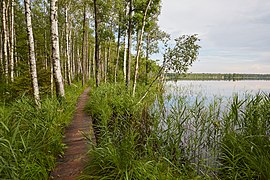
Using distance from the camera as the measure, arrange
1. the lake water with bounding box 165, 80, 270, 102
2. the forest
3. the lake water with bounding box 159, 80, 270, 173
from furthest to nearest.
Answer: the lake water with bounding box 165, 80, 270, 102, the lake water with bounding box 159, 80, 270, 173, the forest

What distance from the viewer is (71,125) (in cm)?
491

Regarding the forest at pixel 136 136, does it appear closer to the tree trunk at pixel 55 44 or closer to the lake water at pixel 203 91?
the tree trunk at pixel 55 44

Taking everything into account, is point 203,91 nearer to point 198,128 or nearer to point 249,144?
point 198,128

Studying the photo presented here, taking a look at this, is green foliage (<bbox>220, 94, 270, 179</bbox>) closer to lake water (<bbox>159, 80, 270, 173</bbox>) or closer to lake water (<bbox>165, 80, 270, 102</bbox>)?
lake water (<bbox>159, 80, 270, 173</bbox>)

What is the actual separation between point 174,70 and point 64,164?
7321 millimetres

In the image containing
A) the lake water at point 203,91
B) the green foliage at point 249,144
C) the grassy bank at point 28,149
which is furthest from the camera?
the lake water at point 203,91

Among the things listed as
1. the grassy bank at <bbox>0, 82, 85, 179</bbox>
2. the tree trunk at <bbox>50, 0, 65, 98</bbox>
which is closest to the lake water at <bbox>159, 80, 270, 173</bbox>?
the grassy bank at <bbox>0, 82, 85, 179</bbox>

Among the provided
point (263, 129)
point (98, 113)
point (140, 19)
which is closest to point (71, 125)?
point (98, 113)

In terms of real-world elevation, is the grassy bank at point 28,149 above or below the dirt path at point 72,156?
above

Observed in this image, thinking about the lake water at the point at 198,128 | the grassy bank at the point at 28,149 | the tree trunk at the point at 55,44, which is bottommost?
the lake water at the point at 198,128

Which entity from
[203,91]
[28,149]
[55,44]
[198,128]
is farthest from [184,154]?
[203,91]

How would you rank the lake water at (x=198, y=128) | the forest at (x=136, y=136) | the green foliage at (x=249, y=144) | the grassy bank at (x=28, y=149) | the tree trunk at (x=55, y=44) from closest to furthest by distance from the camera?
1. the grassy bank at (x=28, y=149)
2. the forest at (x=136, y=136)
3. the green foliage at (x=249, y=144)
4. the lake water at (x=198, y=128)
5. the tree trunk at (x=55, y=44)

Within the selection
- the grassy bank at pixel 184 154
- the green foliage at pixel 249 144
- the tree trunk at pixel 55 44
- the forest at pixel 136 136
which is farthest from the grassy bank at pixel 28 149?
the green foliage at pixel 249 144

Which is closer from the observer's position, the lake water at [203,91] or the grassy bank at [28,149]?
the grassy bank at [28,149]
